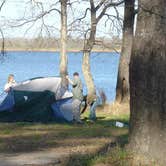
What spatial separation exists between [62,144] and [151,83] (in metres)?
5.30

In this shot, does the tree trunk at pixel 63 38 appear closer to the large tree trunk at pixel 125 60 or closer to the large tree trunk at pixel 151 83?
the large tree trunk at pixel 125 60

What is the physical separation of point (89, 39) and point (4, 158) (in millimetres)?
19664

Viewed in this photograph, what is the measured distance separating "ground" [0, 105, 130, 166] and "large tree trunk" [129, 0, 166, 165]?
449 mm

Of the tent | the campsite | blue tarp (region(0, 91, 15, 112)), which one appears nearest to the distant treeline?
the campsite

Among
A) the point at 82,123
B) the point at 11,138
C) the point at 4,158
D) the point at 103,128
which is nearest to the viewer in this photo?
the point at 4,158

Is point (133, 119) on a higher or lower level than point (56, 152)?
higher

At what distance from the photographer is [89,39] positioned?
31.9 metres

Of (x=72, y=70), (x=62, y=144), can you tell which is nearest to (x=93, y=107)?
(x=62, y=144)

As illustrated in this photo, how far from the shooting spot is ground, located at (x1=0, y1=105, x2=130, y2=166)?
1077 cm

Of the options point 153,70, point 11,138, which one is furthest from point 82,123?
point 153,70

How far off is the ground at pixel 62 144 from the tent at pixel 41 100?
79 centimetres

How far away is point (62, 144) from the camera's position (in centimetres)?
1516

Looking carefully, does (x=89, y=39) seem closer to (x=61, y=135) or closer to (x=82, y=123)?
(x=82, y=123)

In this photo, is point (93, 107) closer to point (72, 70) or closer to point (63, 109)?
point (63, 109)
